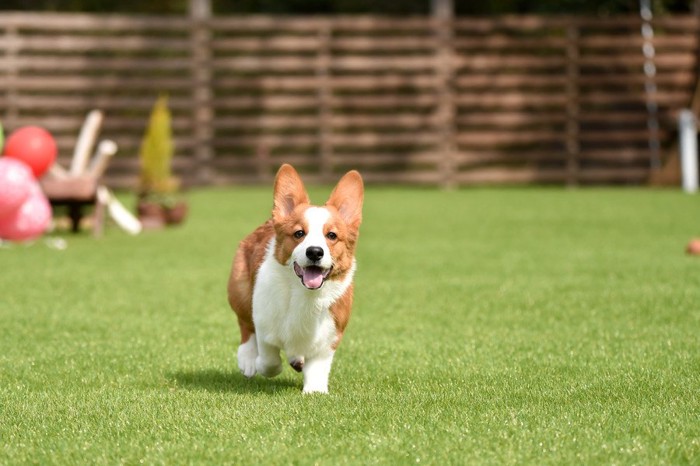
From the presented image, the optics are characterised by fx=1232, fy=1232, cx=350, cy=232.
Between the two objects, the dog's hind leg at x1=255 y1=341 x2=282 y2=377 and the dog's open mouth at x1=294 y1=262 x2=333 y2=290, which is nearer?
the dog's open mouth at x1=294 y1=262 x2=333 y2=290

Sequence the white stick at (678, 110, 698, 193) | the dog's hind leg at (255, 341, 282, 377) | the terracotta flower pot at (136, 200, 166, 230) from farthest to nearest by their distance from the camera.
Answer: the white stick at (678, 110, 698, 193) → the terracotta flower pot at (136, 200, 166, 230) → the dog's hind leg at (255, 341, 282, 377)

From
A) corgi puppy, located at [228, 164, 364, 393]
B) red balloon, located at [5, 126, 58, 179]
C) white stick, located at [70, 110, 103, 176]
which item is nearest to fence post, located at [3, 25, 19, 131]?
white stick, located at [70, 110, 103, 176]

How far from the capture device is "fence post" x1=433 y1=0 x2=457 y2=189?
645 inches

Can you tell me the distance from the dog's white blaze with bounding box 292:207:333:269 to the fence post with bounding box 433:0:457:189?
40.0 feet

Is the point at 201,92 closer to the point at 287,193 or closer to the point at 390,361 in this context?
the point at 390,361

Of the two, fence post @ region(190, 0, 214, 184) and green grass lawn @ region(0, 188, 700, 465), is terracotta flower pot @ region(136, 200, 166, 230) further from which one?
fence post @ region(190, 0, 214, 184)

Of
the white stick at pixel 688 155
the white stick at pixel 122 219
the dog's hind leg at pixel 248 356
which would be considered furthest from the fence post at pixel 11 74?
the dog's hind leg at pixel 248 356

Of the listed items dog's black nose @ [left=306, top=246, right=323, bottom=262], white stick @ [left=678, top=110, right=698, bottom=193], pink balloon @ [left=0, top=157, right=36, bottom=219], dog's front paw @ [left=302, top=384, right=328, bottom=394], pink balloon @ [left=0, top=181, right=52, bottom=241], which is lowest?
white stick @ [left=678, top=110, right=698, bottom=193]

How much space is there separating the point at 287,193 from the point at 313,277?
15.6 inches

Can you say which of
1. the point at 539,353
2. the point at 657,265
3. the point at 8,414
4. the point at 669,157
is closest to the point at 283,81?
the point at 669,157

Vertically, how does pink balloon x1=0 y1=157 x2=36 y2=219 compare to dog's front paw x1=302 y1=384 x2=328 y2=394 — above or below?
above

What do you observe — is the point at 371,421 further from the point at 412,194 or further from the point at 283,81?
the point at 283,81

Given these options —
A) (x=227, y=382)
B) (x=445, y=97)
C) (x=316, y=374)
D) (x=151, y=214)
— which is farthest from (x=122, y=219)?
(x=316, y=374)

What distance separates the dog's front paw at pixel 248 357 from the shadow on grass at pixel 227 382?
0.17 ft
